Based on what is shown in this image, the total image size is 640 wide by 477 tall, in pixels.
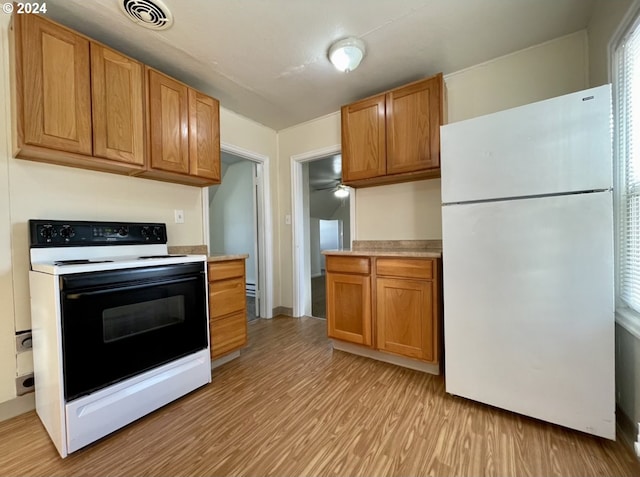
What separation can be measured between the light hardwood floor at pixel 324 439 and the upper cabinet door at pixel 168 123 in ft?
5.50

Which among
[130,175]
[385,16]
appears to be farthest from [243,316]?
[385,16]

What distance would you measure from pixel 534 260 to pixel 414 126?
1380 millimetres

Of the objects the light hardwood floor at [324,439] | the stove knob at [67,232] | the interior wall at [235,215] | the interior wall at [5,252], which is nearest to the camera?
the light hardwood floor at [324,439]

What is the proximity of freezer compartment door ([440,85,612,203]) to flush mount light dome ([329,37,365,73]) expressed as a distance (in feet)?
2.92

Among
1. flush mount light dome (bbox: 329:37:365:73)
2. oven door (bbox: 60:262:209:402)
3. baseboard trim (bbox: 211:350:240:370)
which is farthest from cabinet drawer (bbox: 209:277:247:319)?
flush mount light dome (bbox: 329:37:365:73)

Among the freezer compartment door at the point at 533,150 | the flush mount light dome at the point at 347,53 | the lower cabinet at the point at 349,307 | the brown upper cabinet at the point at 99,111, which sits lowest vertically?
the lower cabinet at the point at 349,307

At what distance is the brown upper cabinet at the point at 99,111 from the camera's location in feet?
4.71

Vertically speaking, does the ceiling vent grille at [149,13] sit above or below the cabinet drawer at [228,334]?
above

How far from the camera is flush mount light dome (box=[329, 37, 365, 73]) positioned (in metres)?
1.90

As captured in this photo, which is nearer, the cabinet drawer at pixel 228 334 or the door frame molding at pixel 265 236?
the cabinet drawer at pixel 228 334

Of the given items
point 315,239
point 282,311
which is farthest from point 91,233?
point 315,239

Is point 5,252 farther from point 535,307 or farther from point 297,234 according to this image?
point 535,307

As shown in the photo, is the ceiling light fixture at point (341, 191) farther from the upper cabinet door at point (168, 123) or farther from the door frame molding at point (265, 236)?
the upper cabinet door at point (168, 123)

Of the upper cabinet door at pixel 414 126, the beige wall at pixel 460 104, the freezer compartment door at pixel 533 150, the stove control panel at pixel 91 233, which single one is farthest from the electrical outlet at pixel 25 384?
the upper cabinet door at pixel 414 126
